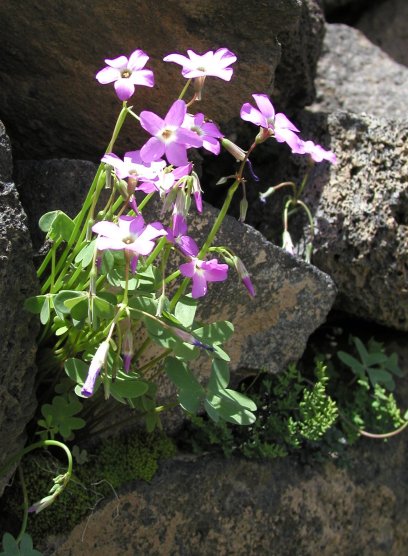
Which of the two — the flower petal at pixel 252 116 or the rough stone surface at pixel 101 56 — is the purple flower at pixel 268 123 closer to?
the flower petal at pixel 252 116

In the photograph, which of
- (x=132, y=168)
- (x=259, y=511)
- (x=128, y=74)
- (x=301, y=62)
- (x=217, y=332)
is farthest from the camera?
(x=301, y=62)

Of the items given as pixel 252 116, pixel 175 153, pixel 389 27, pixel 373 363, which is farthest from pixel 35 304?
pixel 389 27

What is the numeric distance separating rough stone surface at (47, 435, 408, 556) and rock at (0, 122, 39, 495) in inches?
17.0

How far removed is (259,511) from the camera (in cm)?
273

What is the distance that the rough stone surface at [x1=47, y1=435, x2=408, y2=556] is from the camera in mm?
2547

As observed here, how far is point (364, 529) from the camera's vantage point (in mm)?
2914

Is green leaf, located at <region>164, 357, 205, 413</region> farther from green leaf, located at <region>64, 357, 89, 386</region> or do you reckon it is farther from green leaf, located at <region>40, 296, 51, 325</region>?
green leaf, located at <region>40, 296, 51, 325</region>

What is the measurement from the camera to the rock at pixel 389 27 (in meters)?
4.37

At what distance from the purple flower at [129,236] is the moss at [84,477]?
30.6 inches

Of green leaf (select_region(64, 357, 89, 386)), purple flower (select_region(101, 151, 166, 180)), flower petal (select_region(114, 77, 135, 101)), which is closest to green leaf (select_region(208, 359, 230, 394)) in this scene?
green leaf (select_region(64, 357, 89, 386))

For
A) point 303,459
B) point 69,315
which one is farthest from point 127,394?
point 303,459

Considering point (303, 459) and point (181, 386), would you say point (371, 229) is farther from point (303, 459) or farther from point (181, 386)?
point (181, 386)

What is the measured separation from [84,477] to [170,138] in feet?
3.63

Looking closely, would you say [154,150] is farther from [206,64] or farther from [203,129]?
[206,64]
